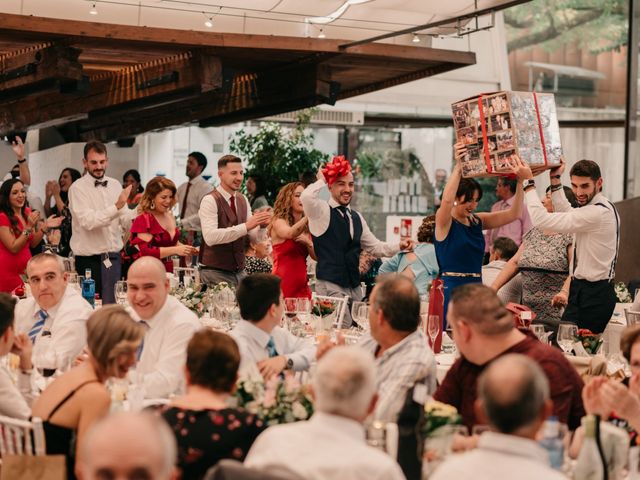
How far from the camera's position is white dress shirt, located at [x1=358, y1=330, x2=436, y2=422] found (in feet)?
12.0

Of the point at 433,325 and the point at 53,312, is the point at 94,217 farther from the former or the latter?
the point at 433,325

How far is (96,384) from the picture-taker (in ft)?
11.3

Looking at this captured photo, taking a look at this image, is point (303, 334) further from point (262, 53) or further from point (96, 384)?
point (262, 53)

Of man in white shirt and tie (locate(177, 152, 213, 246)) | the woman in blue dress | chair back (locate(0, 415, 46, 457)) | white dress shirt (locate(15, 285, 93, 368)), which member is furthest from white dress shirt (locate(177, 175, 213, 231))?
chair back (locate(0, 415, 46, 457))

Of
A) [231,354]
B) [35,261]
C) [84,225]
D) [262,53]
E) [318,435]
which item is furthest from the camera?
[262,53]

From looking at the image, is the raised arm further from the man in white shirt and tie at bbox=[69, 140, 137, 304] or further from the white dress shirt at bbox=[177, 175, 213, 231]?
the white dress shirt at bbox=[177, 175, 213, 231]

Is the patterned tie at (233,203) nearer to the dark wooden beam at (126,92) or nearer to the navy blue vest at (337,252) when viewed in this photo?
the navy blue vest at (337,252)

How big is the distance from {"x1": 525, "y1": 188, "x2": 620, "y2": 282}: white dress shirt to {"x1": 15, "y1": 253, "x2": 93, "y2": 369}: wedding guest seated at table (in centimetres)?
295

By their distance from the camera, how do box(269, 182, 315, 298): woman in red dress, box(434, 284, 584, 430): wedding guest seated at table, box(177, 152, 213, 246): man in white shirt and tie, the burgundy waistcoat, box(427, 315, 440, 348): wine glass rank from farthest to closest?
box(177, 152, 213, 246): man in white shirt and tie, the burgundy waistcoat, box(269, 182, 315, 298): woman in red dress, box(427, 315, 440, 348): wine glass, box(434, 284, 584, 430): wedding guest seated at table

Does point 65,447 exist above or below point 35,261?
below

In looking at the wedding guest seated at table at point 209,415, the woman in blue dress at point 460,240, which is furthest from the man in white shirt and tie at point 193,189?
the wedding guest seated at table at point 209,415

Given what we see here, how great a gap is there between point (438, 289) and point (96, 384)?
2.47m

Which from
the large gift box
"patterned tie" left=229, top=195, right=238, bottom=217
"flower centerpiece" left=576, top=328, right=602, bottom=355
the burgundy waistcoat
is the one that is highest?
the large gift box

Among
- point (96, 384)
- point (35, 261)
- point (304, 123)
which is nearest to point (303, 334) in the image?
point (35, 261)
